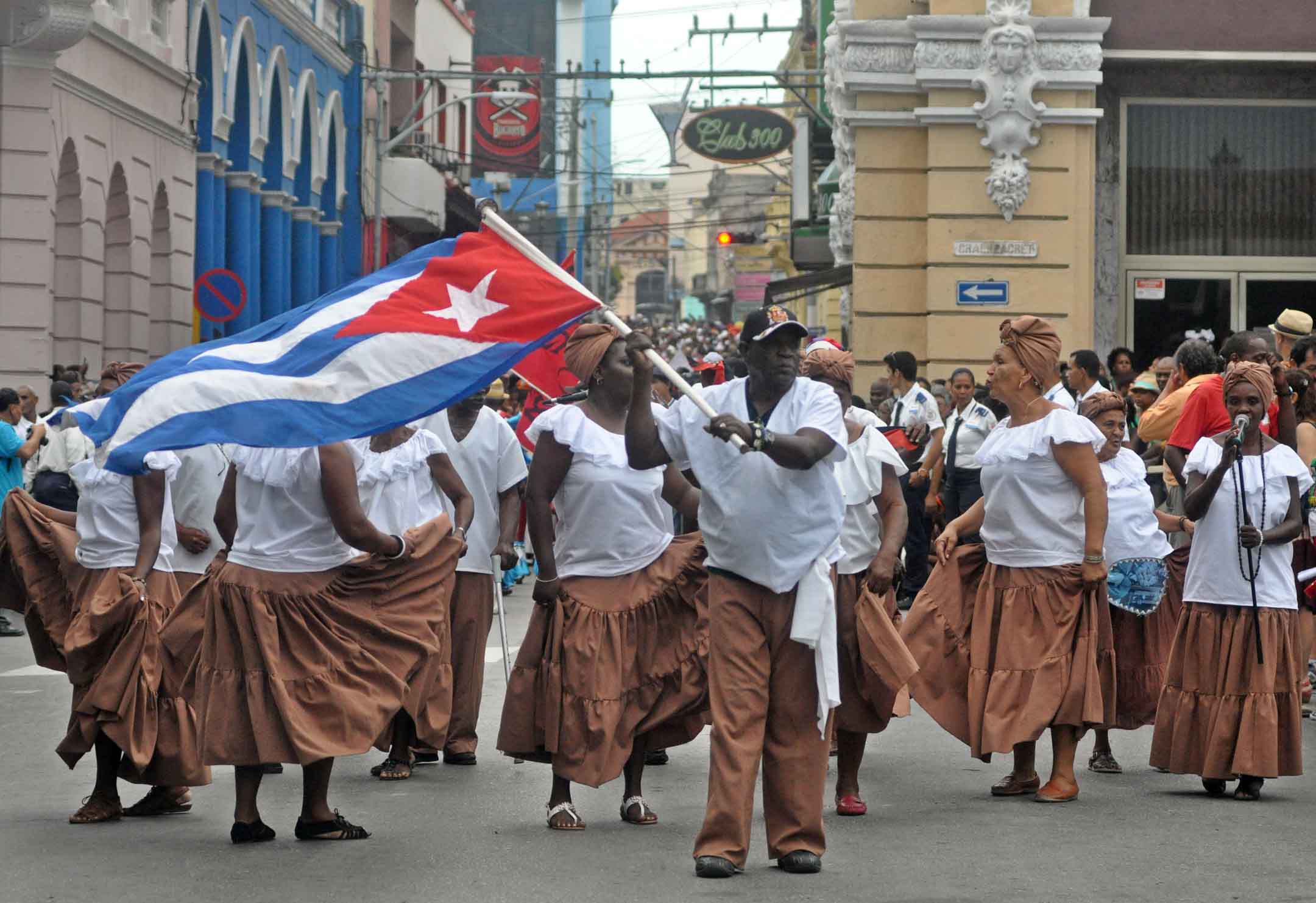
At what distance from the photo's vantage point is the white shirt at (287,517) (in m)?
7.95

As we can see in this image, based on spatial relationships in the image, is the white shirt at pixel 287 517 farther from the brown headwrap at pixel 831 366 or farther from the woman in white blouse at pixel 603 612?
the brown headwrap at pixel 831 366

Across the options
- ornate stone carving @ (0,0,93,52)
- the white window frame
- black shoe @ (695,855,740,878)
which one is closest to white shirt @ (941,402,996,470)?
the white window frame

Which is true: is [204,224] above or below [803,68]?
below

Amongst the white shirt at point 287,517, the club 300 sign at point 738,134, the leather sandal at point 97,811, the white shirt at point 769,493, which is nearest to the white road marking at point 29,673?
the leather sandal at point 97,811

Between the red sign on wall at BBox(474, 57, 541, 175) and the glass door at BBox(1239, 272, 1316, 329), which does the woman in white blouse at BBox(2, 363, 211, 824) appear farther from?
the red sign on wall at BBox(474, 57, 541, 175)

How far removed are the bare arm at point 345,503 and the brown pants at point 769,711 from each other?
49.7 inches

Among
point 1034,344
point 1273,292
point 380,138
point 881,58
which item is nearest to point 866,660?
point 1034,344

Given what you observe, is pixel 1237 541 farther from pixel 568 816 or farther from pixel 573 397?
pixel 573 397

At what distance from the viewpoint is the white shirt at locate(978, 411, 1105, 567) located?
30.1 feet

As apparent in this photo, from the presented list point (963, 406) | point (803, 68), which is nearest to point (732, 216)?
point (803, 68)

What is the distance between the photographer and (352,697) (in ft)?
26.0

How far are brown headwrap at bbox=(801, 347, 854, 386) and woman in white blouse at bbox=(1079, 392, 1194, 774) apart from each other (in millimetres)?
1294

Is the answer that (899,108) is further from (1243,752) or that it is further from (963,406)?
(1243,752)

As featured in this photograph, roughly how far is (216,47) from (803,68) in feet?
123
